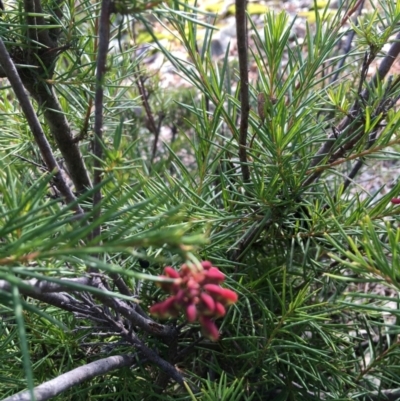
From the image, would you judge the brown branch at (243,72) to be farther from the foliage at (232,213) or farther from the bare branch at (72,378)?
the bare branch at (72,378)

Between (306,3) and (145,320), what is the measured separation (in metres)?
2.64

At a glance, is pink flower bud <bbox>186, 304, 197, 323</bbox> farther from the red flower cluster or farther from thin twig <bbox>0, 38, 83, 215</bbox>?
thin twig <bbox>0, 38, 83, 215</bbox>

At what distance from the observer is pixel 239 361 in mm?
635

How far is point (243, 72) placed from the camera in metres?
0.49

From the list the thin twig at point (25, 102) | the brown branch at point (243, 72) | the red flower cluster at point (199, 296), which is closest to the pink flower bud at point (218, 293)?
the red flower cluster at point (199, 296)

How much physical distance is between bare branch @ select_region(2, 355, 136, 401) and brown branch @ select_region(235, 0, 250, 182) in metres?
0.22

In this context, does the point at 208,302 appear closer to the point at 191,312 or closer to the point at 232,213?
the point at 191,312

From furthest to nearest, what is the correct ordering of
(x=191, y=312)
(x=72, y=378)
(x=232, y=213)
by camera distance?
(x=232, y=213) < (x=72, y=378) < (x=191, y=312)

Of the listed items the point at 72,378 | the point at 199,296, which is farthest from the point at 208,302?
the point at 72,378

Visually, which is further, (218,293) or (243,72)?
(243,72)

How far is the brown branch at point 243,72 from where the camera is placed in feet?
1.41

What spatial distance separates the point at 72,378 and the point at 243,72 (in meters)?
0.29

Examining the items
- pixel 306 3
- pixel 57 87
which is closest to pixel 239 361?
pixel 57 87

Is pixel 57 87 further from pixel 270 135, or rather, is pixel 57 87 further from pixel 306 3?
pixel 306 3
